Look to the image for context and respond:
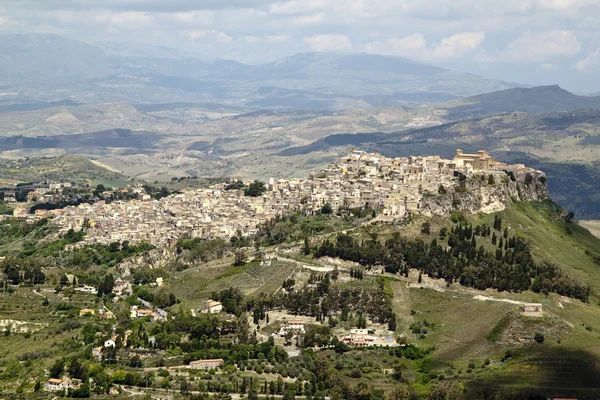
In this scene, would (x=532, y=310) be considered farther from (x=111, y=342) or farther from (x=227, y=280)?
(x=111, y=342)

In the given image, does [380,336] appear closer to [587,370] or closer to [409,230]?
[587,370]

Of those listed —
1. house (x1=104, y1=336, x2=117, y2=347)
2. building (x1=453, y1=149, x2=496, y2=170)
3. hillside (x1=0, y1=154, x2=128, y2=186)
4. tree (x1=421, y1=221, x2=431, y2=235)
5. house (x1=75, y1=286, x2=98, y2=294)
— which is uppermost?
building (x1=453, y1=149, x2=496, y2=170)

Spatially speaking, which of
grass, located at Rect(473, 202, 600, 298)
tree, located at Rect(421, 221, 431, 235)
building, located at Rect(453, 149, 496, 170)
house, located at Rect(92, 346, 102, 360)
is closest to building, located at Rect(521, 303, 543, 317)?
grass, located at Rect(473, 202, 600, 298)

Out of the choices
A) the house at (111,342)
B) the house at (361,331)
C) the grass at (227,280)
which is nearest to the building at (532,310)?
the house at (361,331)

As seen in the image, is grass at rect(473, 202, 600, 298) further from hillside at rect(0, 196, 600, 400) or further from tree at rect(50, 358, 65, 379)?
tree at rect(50, 358, 65, 379)

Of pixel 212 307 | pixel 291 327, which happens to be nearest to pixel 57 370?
pixel 212 307

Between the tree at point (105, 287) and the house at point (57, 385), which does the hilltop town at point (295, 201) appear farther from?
the house at point (57, 385)
